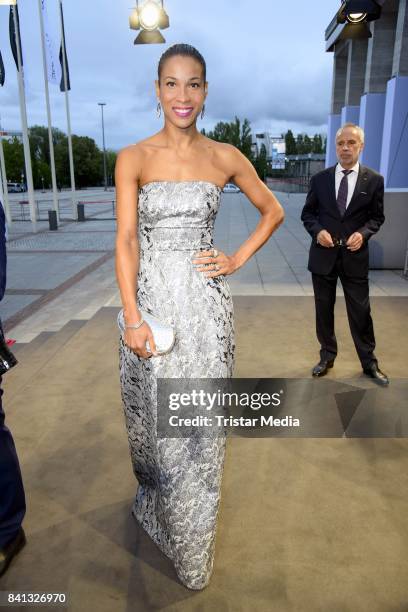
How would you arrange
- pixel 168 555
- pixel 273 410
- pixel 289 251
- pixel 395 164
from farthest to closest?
1. pixel 395 164
2. pixel 289 251
3. pixel 273 410
4. pixel 168 555

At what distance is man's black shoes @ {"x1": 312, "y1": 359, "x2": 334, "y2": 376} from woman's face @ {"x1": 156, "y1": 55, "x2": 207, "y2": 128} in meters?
2.80

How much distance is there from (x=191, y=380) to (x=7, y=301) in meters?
5.90

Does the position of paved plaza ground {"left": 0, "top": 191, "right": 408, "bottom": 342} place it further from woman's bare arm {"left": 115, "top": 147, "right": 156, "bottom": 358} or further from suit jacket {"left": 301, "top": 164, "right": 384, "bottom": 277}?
woman's bare arm {"left": 115, "top": 147, "right": 156, "bottom": 358}

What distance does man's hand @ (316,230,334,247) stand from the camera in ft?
12.6

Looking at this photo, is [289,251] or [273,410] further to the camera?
[289,251]

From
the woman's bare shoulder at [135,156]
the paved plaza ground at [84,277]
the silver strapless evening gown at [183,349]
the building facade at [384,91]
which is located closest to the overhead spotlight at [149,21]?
the building facade at [384,91]

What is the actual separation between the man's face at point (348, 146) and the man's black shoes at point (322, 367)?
167 centimetres

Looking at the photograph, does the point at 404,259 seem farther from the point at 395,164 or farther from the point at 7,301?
the point at 395,164

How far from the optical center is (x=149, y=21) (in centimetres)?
890

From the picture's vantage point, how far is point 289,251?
1075 centimetres

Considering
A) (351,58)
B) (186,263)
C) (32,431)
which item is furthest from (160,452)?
(351,58)

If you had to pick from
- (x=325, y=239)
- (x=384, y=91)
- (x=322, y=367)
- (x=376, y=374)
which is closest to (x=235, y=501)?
(x=322, y=367)

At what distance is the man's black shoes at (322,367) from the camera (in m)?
4.23

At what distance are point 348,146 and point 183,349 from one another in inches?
94.9
